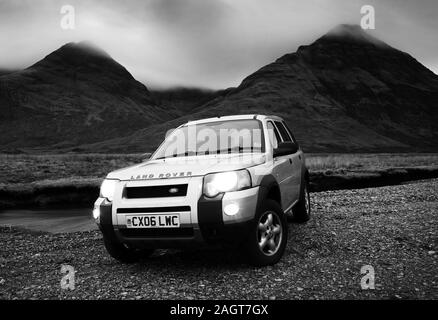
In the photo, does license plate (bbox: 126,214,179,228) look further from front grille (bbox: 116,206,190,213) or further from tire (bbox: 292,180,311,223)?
tire (bbox: 292,180,311,223)

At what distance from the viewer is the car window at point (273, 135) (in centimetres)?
667

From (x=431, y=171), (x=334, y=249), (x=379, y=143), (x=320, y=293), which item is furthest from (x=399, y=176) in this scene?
(x=379, y=143)

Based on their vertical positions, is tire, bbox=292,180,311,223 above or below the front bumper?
below

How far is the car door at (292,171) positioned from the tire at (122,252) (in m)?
2.71

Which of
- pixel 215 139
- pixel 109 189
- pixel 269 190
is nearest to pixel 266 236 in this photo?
pixel 269 190

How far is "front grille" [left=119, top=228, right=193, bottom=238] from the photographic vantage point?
197 inches

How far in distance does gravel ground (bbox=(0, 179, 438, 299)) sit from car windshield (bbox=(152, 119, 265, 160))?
66.0 inches

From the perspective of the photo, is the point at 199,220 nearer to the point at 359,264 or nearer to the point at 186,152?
the point at 186,152

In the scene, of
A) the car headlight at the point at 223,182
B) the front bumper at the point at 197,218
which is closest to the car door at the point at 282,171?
the car headlight at the point at 223,182

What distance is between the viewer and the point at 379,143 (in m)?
167

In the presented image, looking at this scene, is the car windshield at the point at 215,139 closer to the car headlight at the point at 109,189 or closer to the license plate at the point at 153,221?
the car headlight at the point at 109,189

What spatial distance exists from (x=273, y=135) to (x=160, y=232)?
9.44 feet

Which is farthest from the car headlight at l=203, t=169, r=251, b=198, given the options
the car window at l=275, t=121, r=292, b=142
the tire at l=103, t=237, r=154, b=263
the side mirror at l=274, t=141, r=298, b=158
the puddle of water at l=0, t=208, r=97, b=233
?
the puddle of water at l=0, t=208, r=97, b=233

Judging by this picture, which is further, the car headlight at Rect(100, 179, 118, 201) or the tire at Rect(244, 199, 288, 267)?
the car headlight at Rect(100, 179, 118, 201)
